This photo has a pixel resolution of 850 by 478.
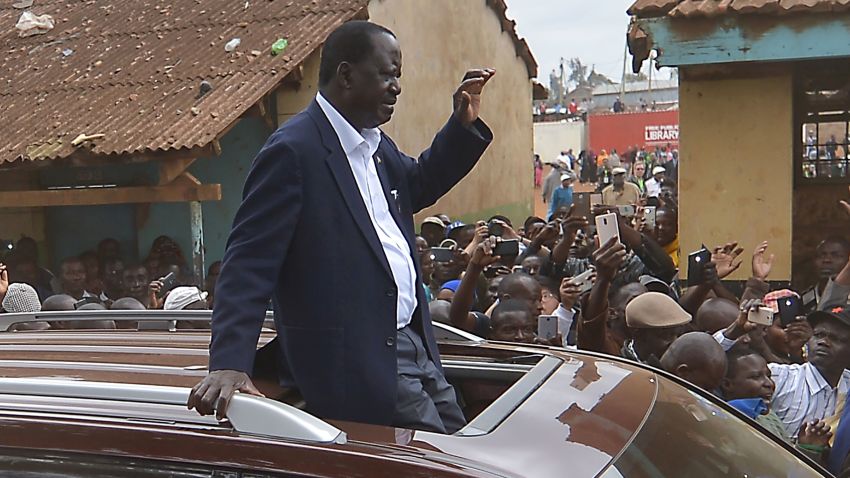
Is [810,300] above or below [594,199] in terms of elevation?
below

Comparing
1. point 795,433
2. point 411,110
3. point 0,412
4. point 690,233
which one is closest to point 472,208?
point 411,110

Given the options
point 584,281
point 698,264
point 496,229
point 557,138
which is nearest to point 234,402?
point 584,281

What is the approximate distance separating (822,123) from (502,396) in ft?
22.6

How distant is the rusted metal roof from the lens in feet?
21.5

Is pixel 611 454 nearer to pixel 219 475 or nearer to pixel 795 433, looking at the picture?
pixel 219 475

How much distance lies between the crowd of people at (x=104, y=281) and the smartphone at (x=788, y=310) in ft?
11.2

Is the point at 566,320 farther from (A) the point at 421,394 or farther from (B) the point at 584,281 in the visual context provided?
(A) the point at 421,394

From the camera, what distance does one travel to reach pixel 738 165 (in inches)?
297

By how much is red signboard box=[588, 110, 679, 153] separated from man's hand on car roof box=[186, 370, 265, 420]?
34349mm

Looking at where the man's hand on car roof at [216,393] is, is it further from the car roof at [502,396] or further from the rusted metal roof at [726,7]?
the rusted metal roof at [726,7]

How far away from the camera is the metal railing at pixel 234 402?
5.46ft

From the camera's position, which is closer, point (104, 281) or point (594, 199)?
point (594, 199)

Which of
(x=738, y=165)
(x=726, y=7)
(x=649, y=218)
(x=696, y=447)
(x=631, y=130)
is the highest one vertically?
(x=631, y=130)

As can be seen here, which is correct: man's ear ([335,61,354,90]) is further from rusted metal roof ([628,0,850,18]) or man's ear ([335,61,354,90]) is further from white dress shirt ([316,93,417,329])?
rusted metal roof ([628,0,850,18])
